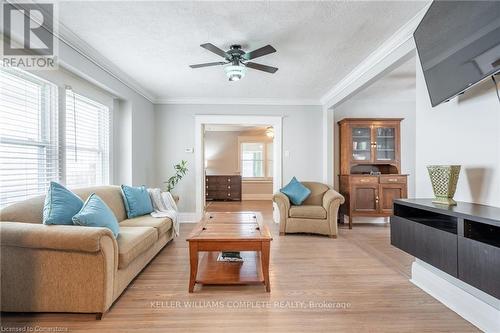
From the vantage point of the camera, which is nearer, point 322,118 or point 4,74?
point 4,74

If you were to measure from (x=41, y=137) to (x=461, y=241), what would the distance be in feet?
12.0

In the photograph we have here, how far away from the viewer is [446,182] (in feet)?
5.92

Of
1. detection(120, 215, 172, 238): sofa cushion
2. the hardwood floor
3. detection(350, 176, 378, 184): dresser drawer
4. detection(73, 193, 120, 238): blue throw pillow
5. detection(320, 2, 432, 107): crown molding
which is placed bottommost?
the hardwood floor

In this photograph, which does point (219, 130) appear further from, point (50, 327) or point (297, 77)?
point (50, 327)

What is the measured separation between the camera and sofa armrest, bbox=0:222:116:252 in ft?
5.55

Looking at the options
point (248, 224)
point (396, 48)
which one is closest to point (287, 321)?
point (248, 224)

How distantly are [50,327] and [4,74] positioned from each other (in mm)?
2085

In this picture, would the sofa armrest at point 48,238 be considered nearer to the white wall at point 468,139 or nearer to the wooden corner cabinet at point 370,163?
the white wall at point 468,139

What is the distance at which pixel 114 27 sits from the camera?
90.4 inches

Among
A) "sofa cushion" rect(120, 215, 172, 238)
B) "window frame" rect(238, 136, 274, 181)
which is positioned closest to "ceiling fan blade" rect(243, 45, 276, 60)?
"sofa cushion" rect(120, 215, 172, 238)

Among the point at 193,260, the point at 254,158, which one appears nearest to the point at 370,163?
the point at 193,260

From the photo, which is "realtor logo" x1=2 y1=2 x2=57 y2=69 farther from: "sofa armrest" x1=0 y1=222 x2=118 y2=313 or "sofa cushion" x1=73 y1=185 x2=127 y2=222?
"sofa armrest" x1=0 y1=222 x2=118 y2=313

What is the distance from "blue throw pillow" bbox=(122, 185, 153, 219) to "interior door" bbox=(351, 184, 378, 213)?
348 centimetres

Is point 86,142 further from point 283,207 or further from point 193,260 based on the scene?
point 283,207
